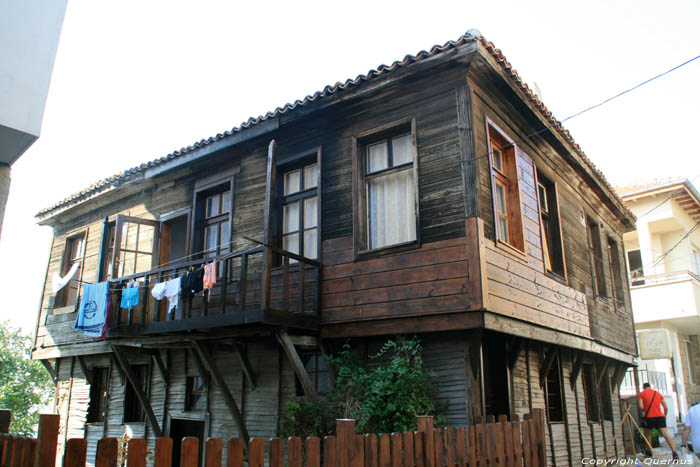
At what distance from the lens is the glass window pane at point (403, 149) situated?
8.51 m

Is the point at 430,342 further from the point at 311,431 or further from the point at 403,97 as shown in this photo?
the point at 403,97

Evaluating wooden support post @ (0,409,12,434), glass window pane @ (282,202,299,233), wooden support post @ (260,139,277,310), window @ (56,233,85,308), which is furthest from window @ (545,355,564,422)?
window @ (56,233,85,308)

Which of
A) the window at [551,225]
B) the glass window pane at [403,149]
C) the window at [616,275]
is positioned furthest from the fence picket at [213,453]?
the window at [616,275]

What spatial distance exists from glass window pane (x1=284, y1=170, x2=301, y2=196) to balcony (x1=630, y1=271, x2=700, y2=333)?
45.8ft

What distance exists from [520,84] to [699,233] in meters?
18.5

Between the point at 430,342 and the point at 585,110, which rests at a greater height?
the point at 585,110

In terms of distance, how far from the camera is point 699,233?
23.1 m

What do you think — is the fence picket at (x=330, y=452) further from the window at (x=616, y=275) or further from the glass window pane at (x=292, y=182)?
the window at (x=616, y=275)

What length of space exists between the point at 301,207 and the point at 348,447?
5865 mm

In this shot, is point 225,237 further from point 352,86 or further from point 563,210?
point 563,210

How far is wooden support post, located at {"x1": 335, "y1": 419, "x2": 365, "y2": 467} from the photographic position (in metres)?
4.04

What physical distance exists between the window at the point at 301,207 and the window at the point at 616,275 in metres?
8.51

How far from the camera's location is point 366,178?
8.81 meters

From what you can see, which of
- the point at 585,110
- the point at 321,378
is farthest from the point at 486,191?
the point at 321,378
